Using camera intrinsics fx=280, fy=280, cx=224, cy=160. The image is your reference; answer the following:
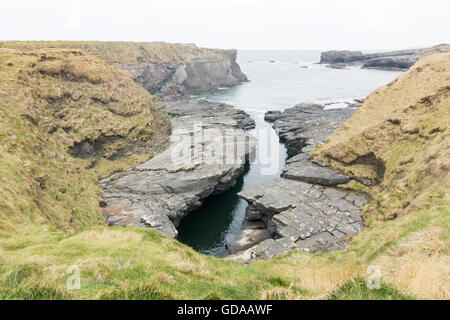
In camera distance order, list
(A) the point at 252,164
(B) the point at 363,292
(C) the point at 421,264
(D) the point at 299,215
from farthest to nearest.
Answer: (A) the point at 252,164 → (D) the point at 299,215 → (C) the point at 421,264 → (B) the point at 363,292

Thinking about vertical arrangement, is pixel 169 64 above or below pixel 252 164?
above

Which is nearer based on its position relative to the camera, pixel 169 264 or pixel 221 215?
pixel 169 264

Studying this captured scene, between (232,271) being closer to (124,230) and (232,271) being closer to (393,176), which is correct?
(124,230)

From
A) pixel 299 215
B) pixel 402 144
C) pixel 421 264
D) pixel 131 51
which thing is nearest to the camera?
pixel 421 264

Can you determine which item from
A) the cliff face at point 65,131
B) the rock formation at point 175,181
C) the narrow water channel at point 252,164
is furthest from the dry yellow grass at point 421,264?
the rock formation at point 175,181

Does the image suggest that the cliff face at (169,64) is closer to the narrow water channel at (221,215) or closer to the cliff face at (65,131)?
the cliff face at (65,131)

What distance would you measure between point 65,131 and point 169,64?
96975 mm

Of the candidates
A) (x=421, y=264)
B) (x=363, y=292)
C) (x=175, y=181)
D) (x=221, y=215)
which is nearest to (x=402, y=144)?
(x=221, y=215)

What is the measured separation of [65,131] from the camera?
39.5m

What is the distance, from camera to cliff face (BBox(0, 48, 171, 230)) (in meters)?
23.3

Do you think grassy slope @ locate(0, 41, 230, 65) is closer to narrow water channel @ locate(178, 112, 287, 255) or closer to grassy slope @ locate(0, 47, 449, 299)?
narrow water channel @ locate(178, 112, 287, 255)

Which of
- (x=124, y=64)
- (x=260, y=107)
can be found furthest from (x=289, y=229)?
(x=124, y=64)

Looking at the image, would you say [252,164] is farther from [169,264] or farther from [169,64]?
[169,64]
